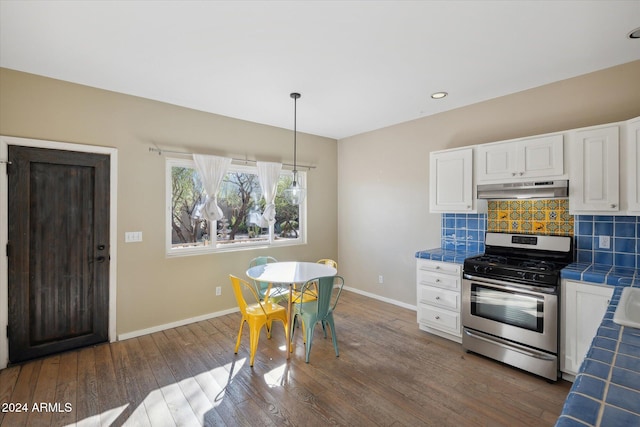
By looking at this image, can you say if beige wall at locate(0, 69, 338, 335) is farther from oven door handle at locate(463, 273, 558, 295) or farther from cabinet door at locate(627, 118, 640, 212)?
cabinet door at locate(627, 118, 640, 212)

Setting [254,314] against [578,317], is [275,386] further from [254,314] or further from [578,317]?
[578,317]

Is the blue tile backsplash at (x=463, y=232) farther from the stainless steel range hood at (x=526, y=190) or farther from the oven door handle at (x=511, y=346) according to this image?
the oven door handle at (x=511, y=346)

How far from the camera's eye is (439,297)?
3369 mm

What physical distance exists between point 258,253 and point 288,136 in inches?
76.5

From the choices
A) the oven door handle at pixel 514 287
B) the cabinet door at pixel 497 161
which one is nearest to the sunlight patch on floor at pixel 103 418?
the oven door handle at pixel 514 287

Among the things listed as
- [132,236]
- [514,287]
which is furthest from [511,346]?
[132,236]

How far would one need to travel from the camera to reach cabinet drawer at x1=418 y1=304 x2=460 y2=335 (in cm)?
324

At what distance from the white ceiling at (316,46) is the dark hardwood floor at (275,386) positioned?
2813 millimetres

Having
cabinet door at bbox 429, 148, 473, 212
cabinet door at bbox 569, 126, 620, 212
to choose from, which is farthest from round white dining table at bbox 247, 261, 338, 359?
cabinet door at bbox 569, 126, 620, 212

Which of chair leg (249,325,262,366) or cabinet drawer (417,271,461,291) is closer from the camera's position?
chair leg (249,325,262,366)

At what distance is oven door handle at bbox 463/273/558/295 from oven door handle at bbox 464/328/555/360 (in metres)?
0.51

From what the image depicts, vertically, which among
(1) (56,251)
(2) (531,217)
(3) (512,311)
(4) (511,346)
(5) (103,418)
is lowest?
(5) (103,418)

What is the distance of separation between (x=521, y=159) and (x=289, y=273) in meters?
2.65

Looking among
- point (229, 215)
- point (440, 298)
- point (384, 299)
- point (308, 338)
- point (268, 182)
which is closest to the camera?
point (308, 338)
